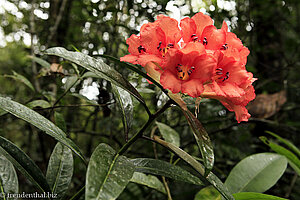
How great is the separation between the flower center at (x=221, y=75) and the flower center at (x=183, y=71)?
78mm

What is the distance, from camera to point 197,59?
623mm

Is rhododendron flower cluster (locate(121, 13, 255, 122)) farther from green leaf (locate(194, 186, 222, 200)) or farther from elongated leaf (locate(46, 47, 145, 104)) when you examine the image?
green leaf (locate(194, 186, 222, 200))

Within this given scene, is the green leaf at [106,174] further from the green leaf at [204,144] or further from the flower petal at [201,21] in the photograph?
the flower petal at [201,21]

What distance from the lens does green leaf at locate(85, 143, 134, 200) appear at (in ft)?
1.49

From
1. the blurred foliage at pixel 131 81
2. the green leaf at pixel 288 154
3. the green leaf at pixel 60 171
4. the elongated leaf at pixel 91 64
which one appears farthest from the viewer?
the blurred foliage at pixel 131 81

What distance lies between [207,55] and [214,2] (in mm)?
963

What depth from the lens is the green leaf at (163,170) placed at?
2.23 ft

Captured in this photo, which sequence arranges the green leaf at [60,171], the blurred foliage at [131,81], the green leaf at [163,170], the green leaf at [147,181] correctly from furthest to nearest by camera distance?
the blurred foliage at [131,81]
the green leaf at [147,181]
the green leaf at [60,171]
the green leaf at [163,170]

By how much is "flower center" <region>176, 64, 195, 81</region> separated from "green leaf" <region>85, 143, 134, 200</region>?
10.1 inches

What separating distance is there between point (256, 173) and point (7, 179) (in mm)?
907

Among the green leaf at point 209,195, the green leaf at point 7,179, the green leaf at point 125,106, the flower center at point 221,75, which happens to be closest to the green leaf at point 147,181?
the green leaf at point 209,195

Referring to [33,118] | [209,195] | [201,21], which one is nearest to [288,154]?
[209,195]

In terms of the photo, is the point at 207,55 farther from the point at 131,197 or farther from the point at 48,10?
the point at 48,10

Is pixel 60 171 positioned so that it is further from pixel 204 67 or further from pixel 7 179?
pixel 204 67
